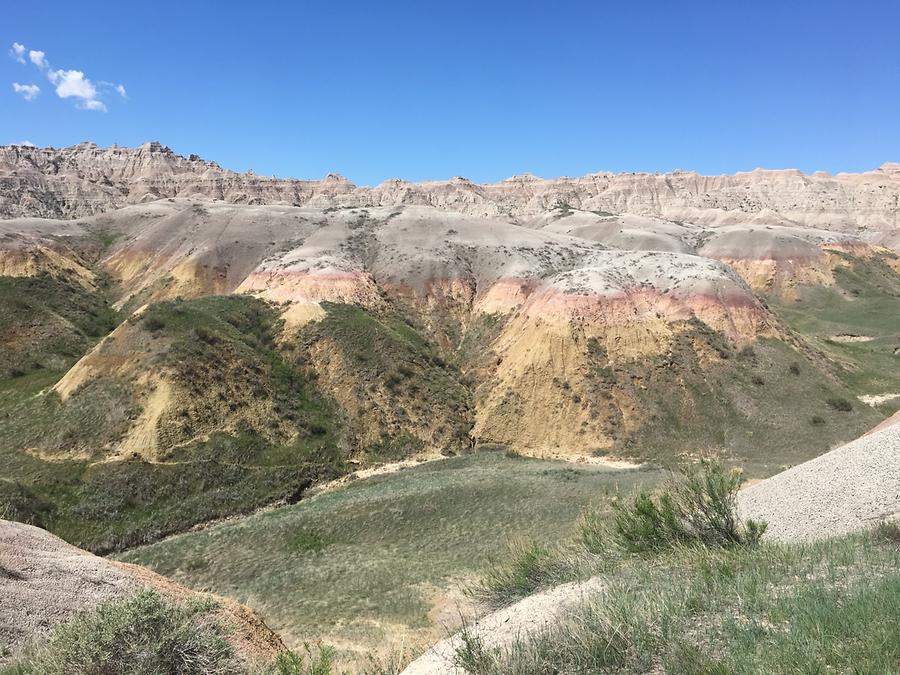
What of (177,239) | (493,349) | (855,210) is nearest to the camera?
(493,349)

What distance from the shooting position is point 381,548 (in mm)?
23469

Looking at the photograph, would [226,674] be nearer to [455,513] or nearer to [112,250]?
[455,513]

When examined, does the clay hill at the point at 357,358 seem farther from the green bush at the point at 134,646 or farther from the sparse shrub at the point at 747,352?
the green bush at the point at 134,646

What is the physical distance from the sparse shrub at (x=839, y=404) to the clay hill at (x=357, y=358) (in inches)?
7.4

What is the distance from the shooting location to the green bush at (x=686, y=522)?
9.88 metres

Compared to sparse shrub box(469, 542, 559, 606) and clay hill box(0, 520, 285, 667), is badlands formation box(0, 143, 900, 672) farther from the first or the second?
sparse shrub box(469, 542, 559, 606)

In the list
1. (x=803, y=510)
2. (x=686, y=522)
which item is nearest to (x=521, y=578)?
(x=686, y=522)

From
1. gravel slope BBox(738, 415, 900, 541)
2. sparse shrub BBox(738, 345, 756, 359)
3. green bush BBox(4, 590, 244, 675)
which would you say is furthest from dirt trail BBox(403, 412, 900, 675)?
sparse shrub BBox(738, 345, 756, 359)

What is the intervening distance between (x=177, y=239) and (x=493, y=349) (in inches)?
1963

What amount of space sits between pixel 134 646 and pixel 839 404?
150 ft

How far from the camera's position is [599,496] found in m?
24.8

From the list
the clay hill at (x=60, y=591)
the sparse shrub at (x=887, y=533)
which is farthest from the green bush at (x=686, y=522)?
the clay hill at (x=60, y=591)

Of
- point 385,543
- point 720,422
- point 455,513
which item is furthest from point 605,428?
point 385,543

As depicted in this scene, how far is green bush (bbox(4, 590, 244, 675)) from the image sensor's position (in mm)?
7445
